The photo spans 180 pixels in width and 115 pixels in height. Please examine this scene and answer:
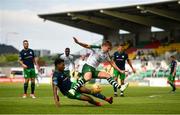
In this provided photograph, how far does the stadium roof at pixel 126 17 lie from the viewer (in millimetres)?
57344

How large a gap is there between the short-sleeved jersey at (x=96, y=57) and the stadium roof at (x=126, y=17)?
35.6m

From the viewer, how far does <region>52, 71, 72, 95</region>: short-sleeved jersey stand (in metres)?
15.9

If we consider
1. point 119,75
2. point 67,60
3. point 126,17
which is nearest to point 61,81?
point 67,60

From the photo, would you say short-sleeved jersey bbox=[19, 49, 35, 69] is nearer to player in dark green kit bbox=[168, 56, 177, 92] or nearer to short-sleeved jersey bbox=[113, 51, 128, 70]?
short-sleeved jersey bbox=[113, 51, 128, 70]

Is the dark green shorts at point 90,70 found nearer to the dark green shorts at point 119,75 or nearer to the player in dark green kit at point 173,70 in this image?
the dark green shorts at point 119,75

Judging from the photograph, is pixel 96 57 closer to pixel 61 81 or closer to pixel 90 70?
pixel 90 70

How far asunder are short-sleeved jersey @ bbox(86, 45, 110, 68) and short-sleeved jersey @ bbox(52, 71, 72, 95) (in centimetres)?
161

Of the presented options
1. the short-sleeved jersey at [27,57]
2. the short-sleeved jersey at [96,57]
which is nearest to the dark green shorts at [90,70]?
the short-sleeved jersey at [96,57]

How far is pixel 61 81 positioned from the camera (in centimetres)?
1616

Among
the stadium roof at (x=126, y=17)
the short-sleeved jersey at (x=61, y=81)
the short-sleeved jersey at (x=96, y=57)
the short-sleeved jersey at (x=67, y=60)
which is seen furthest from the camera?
the stadium roof at (x=126, y=17)

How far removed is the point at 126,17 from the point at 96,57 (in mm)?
45515

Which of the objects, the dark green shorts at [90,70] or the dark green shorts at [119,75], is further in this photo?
the dark green shorts at [119,75]

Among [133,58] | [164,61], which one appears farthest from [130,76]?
[133,58]

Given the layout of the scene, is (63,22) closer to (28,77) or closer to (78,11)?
(78,11)
